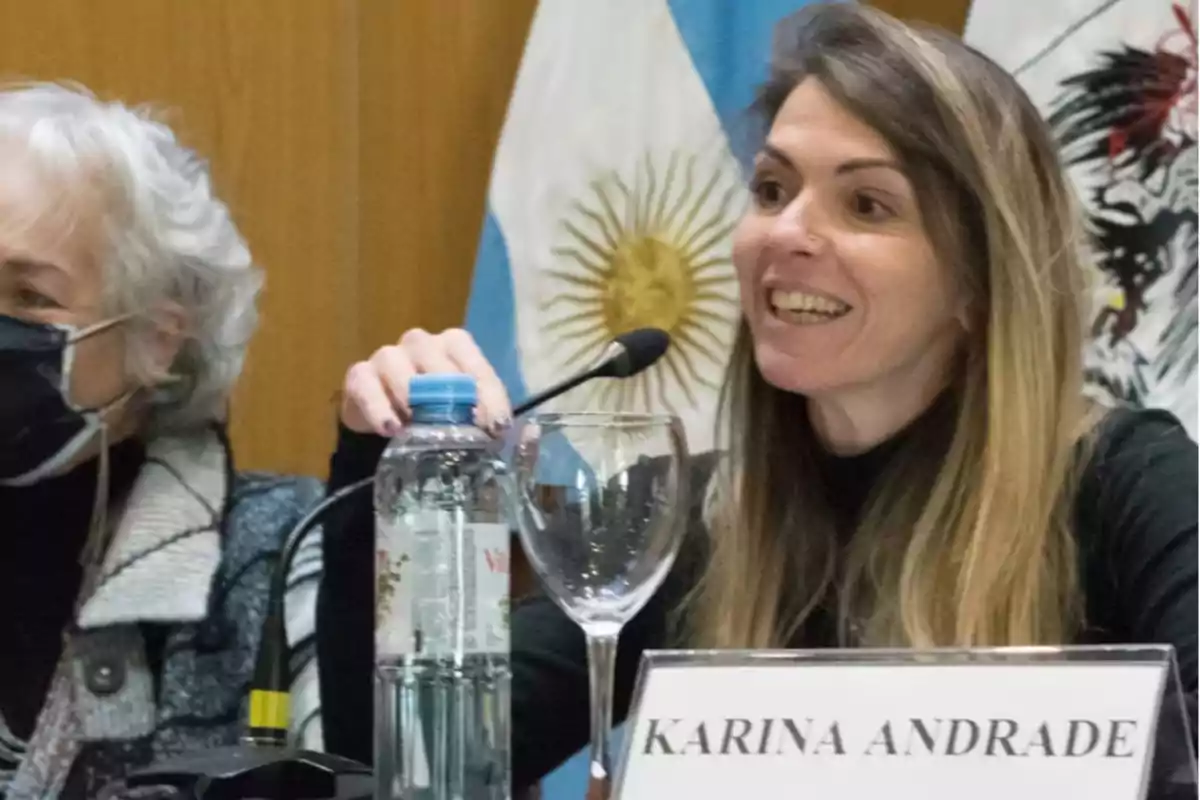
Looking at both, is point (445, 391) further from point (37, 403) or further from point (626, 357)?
point (37, 403)

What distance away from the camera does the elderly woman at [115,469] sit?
1.37 m

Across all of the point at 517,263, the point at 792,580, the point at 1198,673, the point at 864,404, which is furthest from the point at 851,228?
the point at 517,263

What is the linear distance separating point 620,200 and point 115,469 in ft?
2.18

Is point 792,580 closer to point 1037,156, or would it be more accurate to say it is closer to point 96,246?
point 1037,156

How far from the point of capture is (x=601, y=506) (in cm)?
69

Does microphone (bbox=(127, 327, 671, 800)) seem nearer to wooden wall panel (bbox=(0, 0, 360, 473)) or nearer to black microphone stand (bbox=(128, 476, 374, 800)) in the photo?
black microphone stand (bbox=(128, 476, 374, 800))

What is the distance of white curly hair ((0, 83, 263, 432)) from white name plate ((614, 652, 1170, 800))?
3.47 feet

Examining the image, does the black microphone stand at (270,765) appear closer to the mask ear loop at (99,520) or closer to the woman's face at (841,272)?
the woman's face at (841,272)

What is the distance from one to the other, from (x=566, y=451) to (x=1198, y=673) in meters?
0.35

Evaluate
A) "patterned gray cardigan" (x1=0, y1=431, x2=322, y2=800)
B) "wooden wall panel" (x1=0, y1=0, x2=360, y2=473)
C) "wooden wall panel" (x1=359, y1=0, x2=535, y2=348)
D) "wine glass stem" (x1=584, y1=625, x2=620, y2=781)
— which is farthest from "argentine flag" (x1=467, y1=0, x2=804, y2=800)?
"wine glass stem" (x1=584, y1=625, x2=620, y2=781)

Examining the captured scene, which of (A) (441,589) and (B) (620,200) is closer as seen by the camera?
(A) (441,589)

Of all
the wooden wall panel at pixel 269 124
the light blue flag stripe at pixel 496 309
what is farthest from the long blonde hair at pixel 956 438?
the wooden wall panel at pixel 269 124

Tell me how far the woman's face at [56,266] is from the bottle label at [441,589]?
84 cm

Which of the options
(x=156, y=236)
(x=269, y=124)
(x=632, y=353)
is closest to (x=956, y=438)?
(x=632, y=353)
